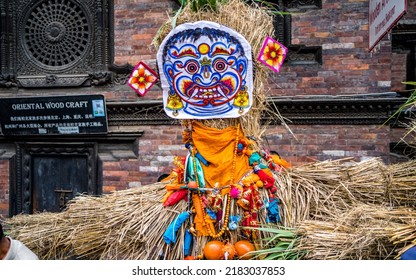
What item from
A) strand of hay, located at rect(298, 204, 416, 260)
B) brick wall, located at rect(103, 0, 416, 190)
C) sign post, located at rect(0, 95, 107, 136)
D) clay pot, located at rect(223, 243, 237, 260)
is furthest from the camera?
sign post, located at rect(0, 95, 107, 136)

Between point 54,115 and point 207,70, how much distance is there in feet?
13.6

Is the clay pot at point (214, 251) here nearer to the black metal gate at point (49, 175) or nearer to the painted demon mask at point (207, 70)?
the painted demon mask at point (207, 70)

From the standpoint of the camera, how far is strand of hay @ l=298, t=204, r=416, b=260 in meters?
2.16

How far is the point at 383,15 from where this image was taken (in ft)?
14.4

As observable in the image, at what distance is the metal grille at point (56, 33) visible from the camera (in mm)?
6492

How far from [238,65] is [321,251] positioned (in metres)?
1.23

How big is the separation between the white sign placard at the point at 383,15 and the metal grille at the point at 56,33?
374 cm

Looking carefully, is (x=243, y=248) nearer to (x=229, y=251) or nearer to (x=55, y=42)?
(x=229, y=251)

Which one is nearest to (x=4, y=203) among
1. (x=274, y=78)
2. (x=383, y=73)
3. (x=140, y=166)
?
(x=140, y=166)

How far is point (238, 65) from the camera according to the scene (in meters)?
2.90

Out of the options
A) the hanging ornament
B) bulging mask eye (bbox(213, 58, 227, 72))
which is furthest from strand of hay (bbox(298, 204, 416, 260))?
the hanging ornament

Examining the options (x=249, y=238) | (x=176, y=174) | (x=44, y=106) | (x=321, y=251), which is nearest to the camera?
(x=321, y=251)

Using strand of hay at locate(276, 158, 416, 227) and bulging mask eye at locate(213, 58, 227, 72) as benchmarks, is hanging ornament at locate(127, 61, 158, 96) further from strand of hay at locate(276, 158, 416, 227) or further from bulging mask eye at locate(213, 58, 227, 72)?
strand of hay at locate(276, 158, 416, 227)
